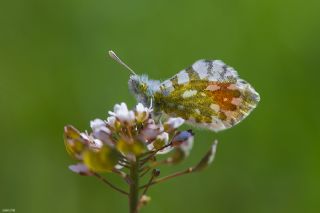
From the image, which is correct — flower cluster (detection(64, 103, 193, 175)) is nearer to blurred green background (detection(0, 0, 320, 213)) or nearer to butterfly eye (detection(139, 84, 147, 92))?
butterfly eye (detection(139, 84, 147, 92))

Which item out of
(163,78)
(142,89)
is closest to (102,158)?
(142,89)

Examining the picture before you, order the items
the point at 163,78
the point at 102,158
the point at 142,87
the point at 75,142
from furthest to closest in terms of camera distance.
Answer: the point at 163,78 → the point at 142,87 → the point at 75,142 → the point at 102,158

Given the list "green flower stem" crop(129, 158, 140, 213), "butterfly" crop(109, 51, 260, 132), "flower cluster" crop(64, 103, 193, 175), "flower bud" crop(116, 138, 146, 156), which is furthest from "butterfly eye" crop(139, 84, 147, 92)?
"flower bud" crop(116, 138, 146, 156)

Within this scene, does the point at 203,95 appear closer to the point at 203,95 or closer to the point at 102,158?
the point at 203,95

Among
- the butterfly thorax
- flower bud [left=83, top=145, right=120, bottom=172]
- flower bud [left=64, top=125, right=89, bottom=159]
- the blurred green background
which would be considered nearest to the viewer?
flower bud [left=83, top=145, right=120, bottom=172]

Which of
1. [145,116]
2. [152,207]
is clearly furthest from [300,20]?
[145,116]

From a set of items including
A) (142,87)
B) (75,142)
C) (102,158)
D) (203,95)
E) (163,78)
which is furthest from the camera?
(163,78)

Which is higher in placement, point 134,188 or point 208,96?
point 208,96
